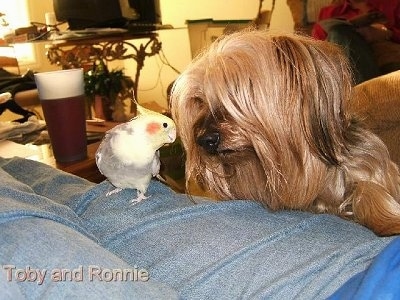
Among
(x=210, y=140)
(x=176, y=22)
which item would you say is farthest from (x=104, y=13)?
(x=210, y=140)

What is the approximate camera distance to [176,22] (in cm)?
573

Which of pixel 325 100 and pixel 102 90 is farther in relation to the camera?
pixel 102 90

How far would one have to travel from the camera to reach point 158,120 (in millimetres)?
969

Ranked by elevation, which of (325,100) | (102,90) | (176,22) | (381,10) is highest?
(325,100)

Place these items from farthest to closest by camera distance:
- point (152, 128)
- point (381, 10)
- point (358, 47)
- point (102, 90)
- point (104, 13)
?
point (104, 13) → point (102, 90) → point (381, 10) → point (358, 47) → point (152, 128)

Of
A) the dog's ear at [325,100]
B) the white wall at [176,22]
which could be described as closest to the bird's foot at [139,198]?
the dog's ear at [325,100]

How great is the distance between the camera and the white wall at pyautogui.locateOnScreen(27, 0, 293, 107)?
4977mm

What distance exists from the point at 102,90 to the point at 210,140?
111 inches

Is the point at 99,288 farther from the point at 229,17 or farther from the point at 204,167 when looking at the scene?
the point at 229,17

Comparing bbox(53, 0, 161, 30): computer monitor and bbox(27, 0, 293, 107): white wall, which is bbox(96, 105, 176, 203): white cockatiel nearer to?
bbox(53, 0, 161, 30): computer monitor

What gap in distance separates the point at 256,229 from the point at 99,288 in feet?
1.10

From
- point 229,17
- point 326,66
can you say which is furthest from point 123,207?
point 229,17

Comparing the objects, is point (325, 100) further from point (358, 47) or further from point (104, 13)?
point (104, 13)

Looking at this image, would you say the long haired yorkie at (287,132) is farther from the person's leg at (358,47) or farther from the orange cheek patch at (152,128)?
the person's leg at (358,47)
